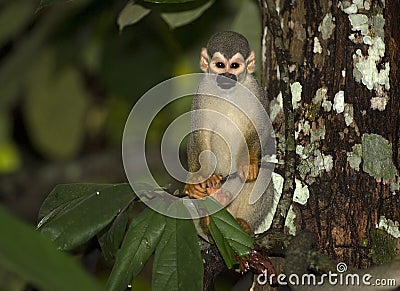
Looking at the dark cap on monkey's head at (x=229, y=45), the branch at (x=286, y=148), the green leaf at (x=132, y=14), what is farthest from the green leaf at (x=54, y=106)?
the branch at (x=286, y=148)

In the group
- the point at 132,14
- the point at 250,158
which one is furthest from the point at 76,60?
the point at 250,158

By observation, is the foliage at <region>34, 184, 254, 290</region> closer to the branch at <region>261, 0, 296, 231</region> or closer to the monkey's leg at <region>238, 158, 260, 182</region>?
the branch at <region>261, 0, 296, 231</region>

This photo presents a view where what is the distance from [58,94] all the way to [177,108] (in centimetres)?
99

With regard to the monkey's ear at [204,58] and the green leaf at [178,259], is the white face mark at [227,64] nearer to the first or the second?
the monkey's ear at [204,58]

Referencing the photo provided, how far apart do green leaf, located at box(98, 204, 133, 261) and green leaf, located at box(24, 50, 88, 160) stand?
8.37 feet

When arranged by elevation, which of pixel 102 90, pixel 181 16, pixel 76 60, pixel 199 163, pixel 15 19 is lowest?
pixel 102 90

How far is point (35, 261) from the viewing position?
2.70 ft

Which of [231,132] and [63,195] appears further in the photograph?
[231,132]

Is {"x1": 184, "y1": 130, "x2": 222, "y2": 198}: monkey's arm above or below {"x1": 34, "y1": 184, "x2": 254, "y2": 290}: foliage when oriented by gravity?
below

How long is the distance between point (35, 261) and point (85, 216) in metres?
0.99

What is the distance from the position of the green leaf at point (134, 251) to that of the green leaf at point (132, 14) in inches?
44.2

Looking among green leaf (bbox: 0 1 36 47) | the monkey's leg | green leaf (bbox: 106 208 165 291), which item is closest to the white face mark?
the monkey's leg

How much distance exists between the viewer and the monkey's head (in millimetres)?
2328

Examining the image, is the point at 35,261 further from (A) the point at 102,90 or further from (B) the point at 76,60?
(A) the point at 102,90
